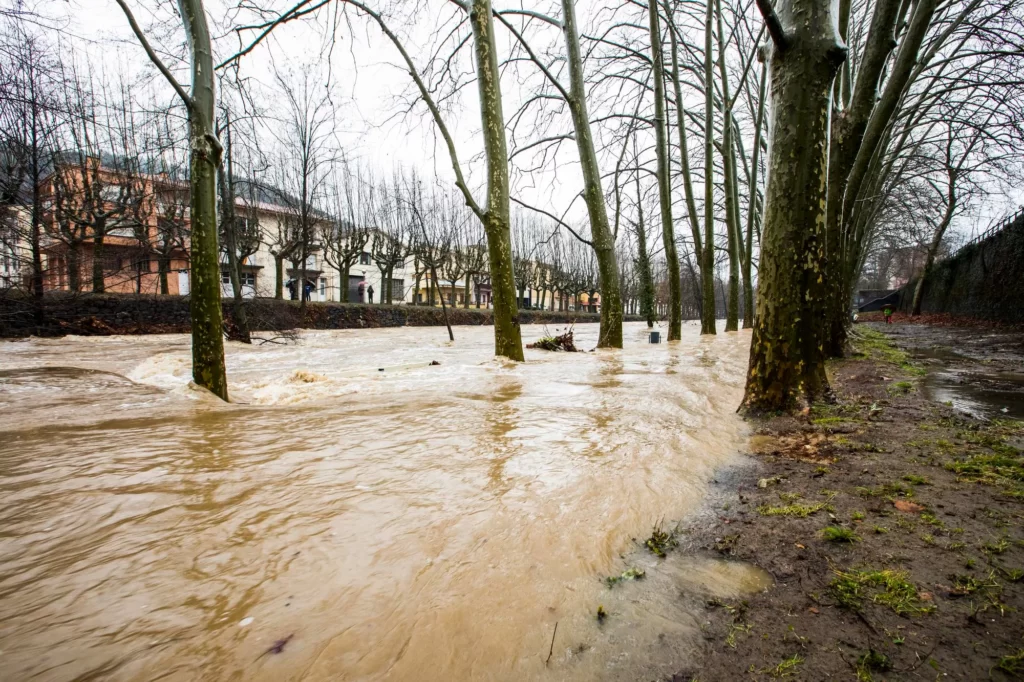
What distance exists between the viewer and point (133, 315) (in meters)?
14.1

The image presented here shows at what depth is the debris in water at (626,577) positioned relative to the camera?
126 centimetres

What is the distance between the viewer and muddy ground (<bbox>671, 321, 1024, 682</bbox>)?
2.96ft

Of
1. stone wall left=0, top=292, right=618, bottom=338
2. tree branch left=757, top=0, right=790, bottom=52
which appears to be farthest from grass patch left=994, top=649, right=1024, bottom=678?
stone wall left=0, top=292, right=618, bottom=338

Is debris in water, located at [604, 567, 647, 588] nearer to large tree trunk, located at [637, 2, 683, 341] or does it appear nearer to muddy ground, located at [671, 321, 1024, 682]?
muddy ground, located at [671, 321, 1024, 682]

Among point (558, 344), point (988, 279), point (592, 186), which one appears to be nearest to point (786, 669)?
point (558, 344)

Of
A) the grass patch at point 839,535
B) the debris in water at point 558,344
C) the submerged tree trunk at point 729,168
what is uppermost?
the submerged tree trunk at point 729,168

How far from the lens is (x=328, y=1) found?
19.4ft

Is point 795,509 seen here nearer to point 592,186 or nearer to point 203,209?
point 203,209

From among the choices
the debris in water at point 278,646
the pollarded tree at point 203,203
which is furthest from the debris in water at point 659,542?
the pollarded tree at point 203,203

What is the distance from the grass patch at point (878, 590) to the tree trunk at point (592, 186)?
715cm

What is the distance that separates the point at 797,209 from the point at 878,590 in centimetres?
256

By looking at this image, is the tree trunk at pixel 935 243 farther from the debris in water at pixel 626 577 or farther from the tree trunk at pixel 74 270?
the tree trunk at pixel 74 270

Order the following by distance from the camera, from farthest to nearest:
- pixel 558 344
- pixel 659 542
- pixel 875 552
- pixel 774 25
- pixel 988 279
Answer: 1. pixel 988 279
2. pixel 558 344
3. pixel 774 25
4. pixel 659 542
5. pixel 875 552

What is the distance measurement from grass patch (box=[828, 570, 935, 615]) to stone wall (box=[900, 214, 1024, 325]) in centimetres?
1641
